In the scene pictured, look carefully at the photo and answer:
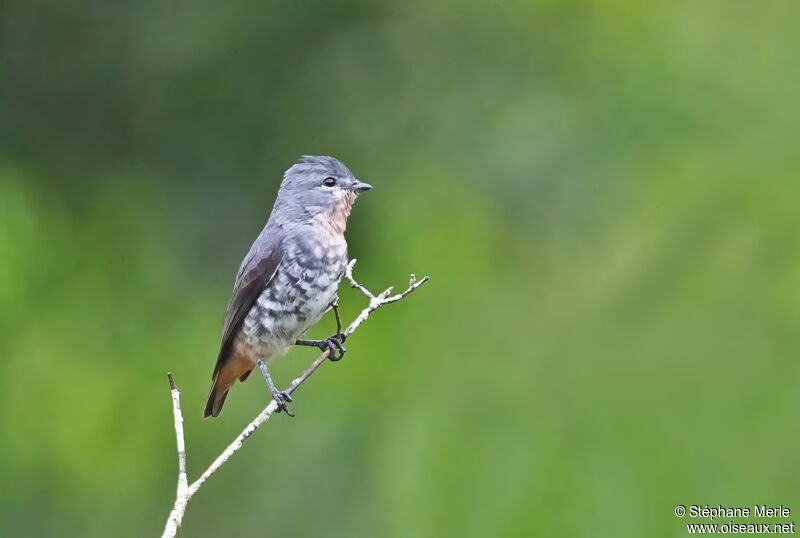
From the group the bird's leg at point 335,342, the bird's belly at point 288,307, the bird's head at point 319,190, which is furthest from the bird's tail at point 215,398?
the bird's head at point 319,190

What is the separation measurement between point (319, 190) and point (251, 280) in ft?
1.58

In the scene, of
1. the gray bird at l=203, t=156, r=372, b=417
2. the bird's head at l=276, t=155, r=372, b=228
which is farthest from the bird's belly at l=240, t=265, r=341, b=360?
the bird's head at l=276, t=155, r=372, b=228

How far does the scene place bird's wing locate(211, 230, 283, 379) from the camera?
4.86m

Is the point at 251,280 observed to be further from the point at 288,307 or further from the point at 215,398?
the point at 215,398

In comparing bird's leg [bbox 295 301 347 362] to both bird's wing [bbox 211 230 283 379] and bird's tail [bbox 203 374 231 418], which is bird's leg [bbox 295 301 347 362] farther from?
bird's tail [bbox 203 374 231 418]

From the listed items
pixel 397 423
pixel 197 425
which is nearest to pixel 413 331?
pixel 397 423

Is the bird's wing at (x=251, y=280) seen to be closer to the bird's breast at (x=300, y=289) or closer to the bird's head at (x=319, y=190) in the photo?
the bird's breast at (x=300, y=289)

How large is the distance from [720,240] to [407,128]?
2711 mm

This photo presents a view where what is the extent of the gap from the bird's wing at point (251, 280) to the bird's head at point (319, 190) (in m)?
0.17

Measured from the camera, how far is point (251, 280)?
4.88 m

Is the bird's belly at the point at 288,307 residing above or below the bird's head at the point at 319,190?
below

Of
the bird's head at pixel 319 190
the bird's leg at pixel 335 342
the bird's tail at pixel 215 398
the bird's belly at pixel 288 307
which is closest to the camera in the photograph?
the bird's leg at pixel 335 342

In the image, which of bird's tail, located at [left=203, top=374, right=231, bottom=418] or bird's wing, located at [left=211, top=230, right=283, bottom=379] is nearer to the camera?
bird's wing, located at [left=211, top=230, right=283, bottom=379]

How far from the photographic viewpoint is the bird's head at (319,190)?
16.2ft
